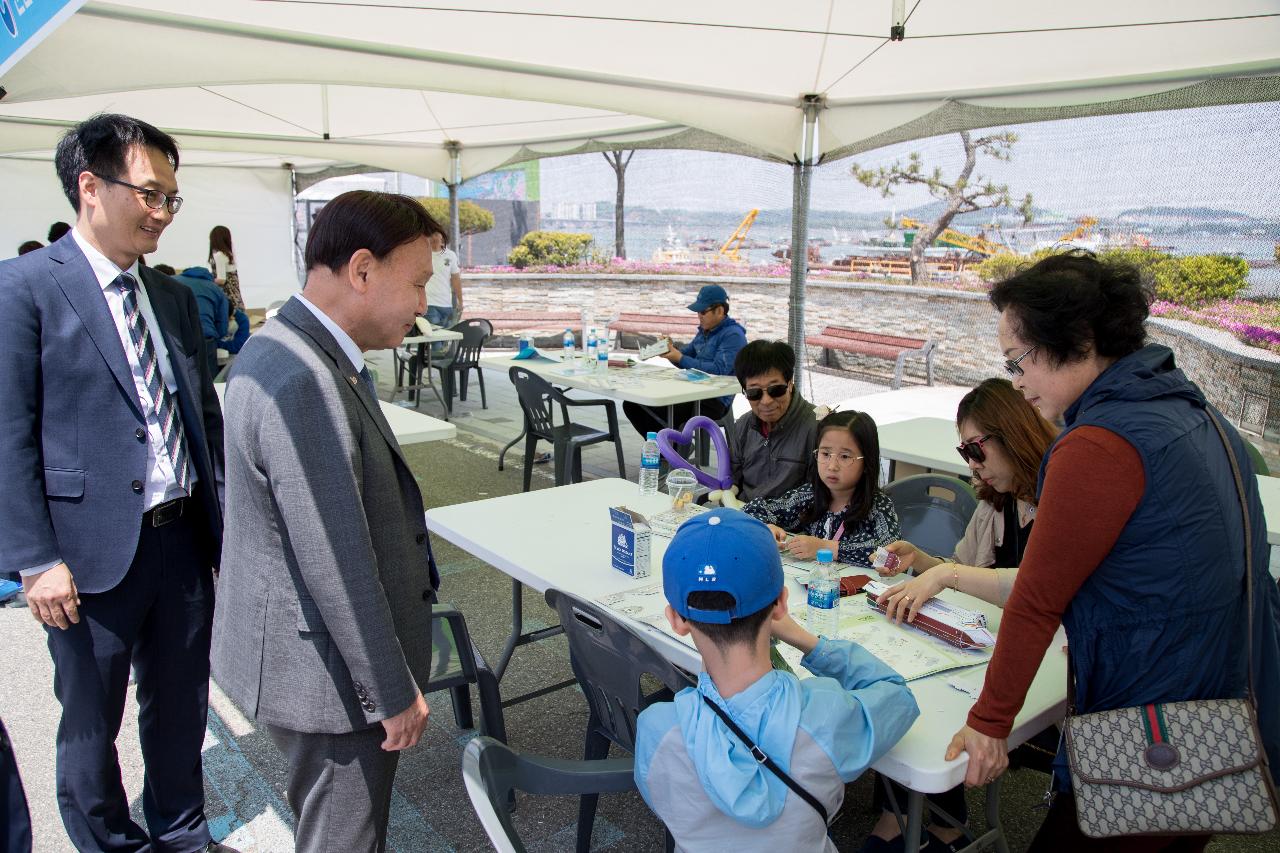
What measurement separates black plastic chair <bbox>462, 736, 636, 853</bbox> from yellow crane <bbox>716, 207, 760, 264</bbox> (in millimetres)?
9501

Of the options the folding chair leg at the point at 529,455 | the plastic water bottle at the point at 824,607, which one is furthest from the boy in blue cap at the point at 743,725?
the folding chair leg at the point at 529,455

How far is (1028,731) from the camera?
64.1 inches

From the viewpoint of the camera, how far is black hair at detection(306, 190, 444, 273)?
139cm

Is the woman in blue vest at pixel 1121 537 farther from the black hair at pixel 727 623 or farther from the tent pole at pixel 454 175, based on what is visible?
the tent pole at pixel 454 175

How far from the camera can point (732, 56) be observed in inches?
199

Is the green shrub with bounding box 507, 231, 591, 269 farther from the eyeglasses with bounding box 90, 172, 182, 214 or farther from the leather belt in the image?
the leather belt

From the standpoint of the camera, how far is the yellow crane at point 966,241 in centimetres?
706

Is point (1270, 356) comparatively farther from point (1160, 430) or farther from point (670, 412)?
point (1160, 430)

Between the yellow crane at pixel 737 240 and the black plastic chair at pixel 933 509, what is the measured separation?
793 cm

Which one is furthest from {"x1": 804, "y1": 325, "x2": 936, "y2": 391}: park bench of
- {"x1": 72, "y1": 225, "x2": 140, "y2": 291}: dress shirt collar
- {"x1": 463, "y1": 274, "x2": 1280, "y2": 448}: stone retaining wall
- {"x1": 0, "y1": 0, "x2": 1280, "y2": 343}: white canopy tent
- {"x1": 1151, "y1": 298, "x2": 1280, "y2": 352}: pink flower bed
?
{"x1": 72, "y1": 225, "x2": 140, "y2": 291}: dress shirt collar

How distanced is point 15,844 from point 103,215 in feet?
4.13

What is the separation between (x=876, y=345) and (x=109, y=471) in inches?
335

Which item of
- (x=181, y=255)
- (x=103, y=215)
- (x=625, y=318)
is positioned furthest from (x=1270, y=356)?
(x=181, y=255)

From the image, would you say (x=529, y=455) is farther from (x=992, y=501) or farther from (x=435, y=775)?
(x=992, y=501)
